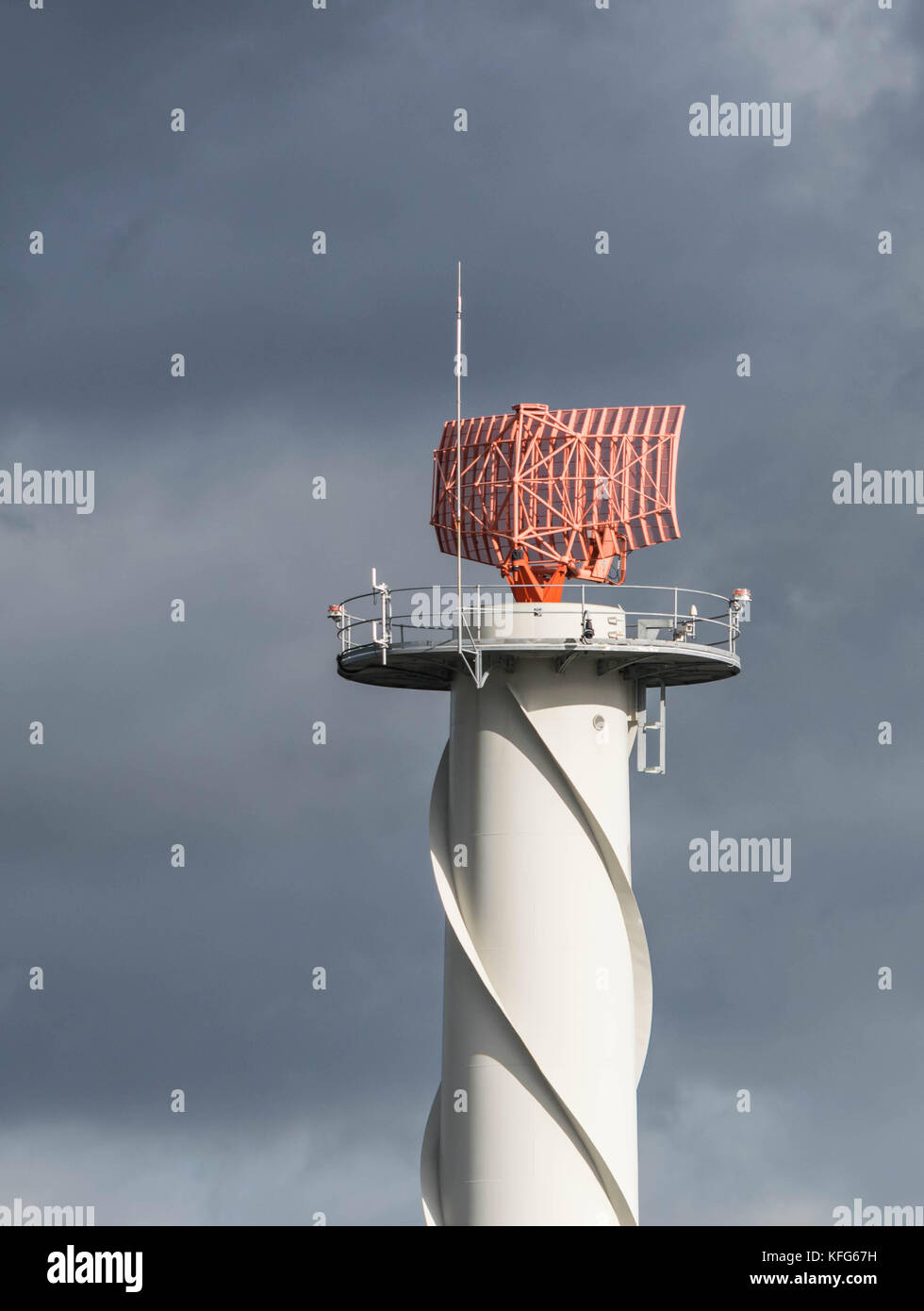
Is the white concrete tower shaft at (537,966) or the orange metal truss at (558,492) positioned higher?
the orange metal truss at (558,492)

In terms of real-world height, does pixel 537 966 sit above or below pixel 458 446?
below

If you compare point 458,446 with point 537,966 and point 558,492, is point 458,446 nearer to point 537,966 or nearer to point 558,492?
point 558,492

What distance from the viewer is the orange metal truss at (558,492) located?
57500 mm

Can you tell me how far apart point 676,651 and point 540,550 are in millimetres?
3695

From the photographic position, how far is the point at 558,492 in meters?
57.6

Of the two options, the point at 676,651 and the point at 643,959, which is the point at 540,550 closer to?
the point at 676,651

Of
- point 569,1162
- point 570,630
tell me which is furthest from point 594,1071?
point 570,630

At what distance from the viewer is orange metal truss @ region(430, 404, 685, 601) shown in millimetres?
57500

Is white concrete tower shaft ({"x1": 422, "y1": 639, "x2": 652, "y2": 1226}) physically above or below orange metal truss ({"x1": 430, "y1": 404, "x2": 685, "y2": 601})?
below

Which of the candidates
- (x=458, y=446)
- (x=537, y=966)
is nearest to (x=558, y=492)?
(x=458, y=446)

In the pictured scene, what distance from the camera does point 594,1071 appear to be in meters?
56.2

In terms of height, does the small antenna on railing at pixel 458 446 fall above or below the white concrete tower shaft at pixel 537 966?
above
